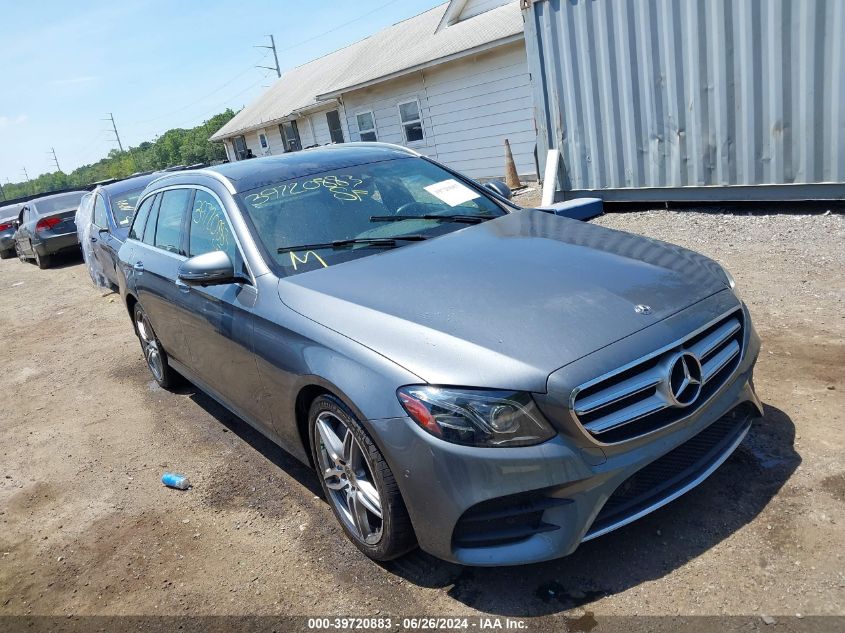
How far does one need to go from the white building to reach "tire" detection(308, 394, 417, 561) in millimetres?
12272

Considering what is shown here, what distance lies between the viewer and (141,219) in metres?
5.59

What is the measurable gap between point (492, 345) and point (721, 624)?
4.12 feet

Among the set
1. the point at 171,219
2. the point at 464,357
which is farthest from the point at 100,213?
the point at 464,357

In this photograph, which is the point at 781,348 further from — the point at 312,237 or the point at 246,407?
the point at 246,407

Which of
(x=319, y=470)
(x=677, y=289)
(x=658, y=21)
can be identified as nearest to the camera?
(x=677, y=289)

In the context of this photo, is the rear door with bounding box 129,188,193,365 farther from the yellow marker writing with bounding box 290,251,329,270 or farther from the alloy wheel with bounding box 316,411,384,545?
the alloy wheel with bounding box 316,411,384,545

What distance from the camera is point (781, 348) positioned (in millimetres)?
4484

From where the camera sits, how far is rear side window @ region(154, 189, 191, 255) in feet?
15.1

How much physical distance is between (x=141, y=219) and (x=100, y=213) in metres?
4.74

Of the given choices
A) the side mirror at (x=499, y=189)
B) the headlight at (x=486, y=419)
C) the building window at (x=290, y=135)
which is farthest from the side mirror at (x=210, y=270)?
the building window at (x=290, y=135)

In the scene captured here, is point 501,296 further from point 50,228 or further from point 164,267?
point 50,228

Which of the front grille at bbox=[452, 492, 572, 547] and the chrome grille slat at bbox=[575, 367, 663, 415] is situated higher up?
the chrome grille slat at bbox=[575, 367, 663, 415]

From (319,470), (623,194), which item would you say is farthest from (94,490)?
(623,194)

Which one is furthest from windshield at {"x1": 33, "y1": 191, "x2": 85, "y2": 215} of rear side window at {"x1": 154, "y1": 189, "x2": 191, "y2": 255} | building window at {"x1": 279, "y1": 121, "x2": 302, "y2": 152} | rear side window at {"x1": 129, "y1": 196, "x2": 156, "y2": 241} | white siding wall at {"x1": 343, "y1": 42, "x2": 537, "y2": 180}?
rear side window at {"x1": 154, "y1": 189, "x2": 191, "y2": 255}
